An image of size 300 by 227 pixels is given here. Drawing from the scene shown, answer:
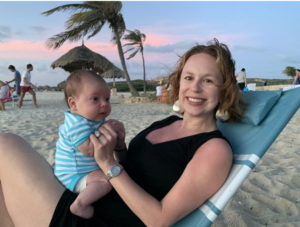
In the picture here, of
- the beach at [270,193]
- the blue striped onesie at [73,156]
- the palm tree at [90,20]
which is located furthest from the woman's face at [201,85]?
the palm tree at [90,20]

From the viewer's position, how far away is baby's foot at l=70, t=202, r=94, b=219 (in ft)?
4.44

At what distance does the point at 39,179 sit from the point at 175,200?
76cm

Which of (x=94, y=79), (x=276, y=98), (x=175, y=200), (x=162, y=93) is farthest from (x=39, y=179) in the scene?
(x=162, y=93)

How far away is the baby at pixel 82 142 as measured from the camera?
1.40 m

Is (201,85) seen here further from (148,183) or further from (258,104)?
(148,183)

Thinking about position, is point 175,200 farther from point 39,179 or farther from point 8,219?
point 8,219

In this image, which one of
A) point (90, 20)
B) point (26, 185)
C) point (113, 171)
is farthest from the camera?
point (90, 20)

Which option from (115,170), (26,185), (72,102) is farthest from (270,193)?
(26,185)

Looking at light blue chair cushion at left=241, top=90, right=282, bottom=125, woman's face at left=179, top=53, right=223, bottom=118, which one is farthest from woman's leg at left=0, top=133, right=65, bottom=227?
→ light blue chair cushion at left=241, top=90, right=282, bottom=125

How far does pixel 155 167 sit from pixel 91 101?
0.54m

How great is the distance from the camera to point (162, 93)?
13.1 metres

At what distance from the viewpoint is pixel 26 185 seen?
146cm

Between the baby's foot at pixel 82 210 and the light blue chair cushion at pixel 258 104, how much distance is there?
3.37 feet

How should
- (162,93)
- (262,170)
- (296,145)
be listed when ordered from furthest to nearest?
(162,93)
(296,145)
(262,170)
